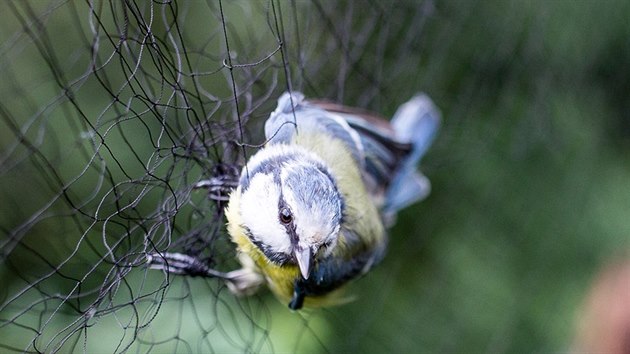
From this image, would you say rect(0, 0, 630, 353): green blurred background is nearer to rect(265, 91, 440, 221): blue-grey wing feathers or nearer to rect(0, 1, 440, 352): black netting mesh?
rect(0, 1, 440, 352): black netting mesh

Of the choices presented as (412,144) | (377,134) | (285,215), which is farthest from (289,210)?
(412,144)

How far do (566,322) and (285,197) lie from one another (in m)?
1.32

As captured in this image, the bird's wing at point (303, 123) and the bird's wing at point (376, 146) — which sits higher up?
the bird's wing at point (303, 123)

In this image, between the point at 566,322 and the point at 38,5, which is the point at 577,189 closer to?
the point at 566,322

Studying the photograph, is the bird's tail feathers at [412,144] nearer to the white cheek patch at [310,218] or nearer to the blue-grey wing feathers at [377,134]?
the blue-grey wing feathers at [377,134]

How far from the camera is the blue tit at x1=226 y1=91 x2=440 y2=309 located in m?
0.92

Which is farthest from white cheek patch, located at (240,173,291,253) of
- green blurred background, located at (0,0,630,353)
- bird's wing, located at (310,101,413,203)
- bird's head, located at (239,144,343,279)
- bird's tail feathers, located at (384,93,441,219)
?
green blurred background, located at (0,0,630,353)

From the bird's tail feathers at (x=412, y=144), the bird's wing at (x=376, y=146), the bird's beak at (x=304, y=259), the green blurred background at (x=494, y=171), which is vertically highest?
the bird's beak at (x=304, y=259)

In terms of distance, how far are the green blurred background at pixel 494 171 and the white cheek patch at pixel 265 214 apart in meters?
0.67

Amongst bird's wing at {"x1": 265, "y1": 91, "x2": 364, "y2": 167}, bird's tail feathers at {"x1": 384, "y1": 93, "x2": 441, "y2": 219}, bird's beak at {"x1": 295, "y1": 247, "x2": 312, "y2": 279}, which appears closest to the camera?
bird's beak at {"x1": 295, "y1": 247, "x2": 312, "y2": 279}

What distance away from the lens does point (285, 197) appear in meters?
0.91

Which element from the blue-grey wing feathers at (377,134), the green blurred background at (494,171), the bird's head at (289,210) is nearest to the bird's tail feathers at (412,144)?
the blue-grey wing feathers at (377,134)

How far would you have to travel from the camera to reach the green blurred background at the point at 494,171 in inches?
67.8

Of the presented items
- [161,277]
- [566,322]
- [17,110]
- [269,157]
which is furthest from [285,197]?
[566,322]
